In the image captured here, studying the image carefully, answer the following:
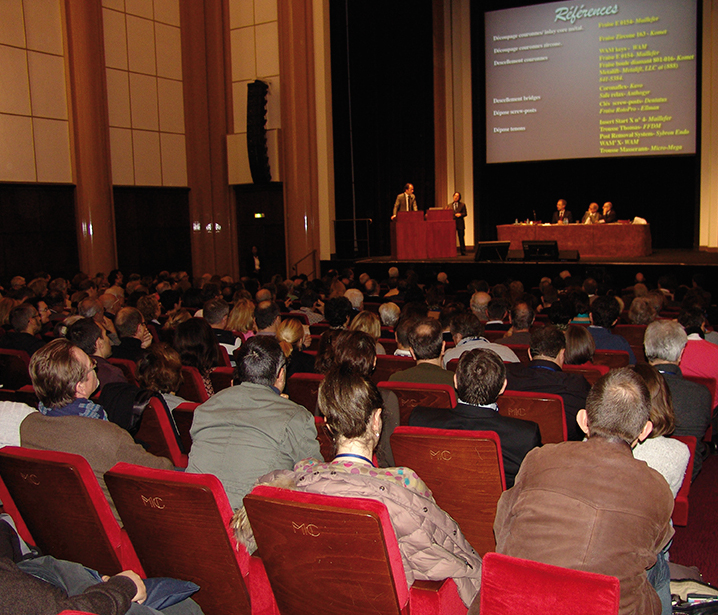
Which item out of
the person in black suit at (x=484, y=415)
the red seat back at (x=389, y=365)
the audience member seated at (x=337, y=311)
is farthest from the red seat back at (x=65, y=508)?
the audience member seated at (x=337, y=311)

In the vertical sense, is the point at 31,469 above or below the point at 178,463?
above

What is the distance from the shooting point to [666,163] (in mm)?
12141

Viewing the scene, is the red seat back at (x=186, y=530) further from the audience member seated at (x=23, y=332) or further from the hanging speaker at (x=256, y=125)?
the hanging speaker at (x=256, y=125)

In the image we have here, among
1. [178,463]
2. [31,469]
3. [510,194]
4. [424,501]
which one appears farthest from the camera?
[510,194]

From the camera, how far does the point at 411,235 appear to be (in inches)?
457

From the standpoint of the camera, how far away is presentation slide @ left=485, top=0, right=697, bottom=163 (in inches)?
441

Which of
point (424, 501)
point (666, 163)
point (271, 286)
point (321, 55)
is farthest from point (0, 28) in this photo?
point (666, 163)

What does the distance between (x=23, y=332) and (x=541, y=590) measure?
4.29m

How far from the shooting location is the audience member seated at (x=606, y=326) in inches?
169

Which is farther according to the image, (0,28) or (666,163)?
(666,163)

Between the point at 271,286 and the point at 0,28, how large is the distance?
622 centimetres

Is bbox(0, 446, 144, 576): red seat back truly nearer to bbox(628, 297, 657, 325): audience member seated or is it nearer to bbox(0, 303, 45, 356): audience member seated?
bbox(0, 303, 45, 356): audience member seated

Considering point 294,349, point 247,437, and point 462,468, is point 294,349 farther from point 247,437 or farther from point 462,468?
point 462,468

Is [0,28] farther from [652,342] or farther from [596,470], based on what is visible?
[596,470]
